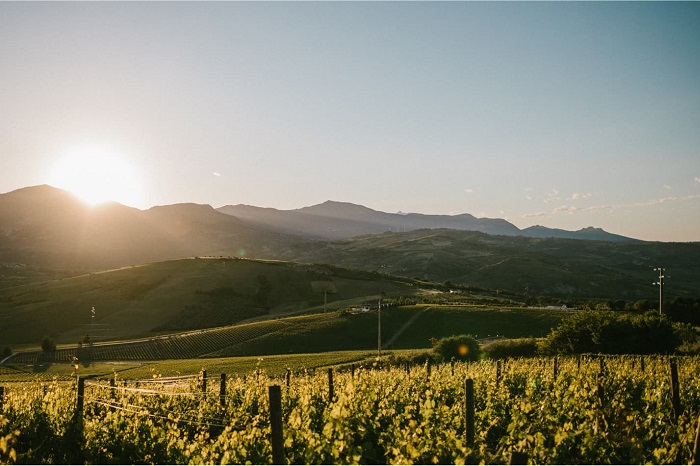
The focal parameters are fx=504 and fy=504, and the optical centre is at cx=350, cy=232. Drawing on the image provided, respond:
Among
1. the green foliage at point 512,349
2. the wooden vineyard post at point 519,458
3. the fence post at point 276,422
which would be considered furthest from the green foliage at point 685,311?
the wooden vineyard post at point 519,458

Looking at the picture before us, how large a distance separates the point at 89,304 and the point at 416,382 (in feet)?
379

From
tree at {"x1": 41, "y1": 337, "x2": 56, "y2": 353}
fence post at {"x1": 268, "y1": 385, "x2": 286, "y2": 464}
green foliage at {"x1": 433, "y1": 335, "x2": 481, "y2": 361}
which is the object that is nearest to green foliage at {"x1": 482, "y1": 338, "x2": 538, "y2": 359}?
green foliage at {"x1": 433, "y1": 335, "x2": 481, "y2": 361}

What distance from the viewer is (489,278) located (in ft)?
636

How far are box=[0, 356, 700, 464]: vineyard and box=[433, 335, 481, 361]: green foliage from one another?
39823 millimetres

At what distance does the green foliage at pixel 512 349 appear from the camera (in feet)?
194

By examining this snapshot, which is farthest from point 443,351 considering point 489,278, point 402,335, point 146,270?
point 489,278

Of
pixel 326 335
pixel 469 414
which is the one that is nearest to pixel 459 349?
pixel 326 335

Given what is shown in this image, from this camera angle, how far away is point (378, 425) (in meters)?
11.4

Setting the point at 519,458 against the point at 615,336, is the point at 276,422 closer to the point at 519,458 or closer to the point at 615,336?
the point at 519,458

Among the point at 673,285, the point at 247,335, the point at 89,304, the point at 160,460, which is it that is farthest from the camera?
the point at 673,285

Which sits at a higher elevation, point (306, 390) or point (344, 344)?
point (306, 390)

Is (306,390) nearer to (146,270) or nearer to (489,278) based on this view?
(146,270)

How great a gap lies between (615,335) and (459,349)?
55.6 feet

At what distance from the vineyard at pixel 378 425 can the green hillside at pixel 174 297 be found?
90.4 metres
